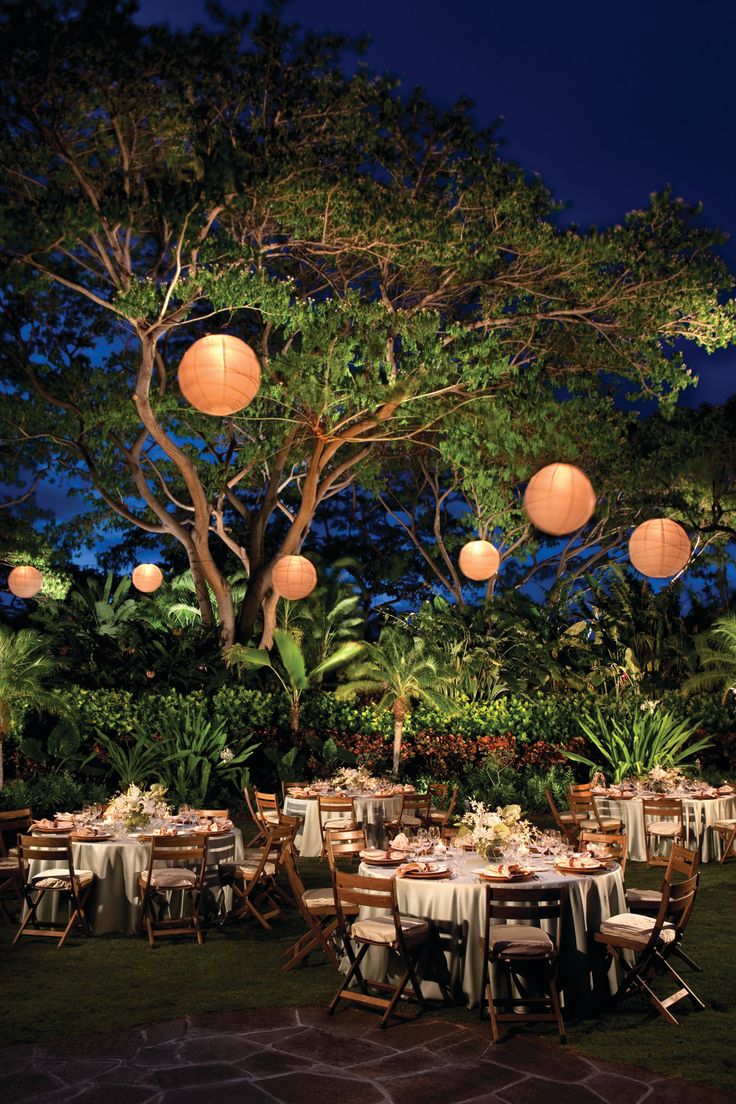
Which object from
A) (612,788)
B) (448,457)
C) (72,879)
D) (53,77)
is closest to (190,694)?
(448,457)

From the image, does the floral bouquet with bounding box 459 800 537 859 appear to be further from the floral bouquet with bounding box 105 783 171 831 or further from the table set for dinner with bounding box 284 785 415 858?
the table set for dinner with bounding box 284 785 415 858

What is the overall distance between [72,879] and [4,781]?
6.96 meters

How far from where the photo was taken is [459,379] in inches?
571

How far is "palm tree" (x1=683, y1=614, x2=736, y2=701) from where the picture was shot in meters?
16.4

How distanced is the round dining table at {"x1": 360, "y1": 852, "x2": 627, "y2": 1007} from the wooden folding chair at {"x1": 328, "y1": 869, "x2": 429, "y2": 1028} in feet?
0.35

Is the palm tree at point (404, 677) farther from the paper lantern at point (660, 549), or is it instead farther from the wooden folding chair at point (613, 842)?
the wooden folding chair at point (613, 842)

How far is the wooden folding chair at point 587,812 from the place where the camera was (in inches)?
430

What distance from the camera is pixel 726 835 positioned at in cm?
1136

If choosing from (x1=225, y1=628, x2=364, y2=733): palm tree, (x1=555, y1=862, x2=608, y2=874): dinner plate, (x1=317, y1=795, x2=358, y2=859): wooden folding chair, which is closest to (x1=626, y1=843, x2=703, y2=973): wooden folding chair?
Answer: (x1=555, y1=862, x2=608, y2=874): dinner plate

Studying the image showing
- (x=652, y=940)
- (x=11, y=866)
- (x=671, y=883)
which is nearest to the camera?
(x=652, y=940)

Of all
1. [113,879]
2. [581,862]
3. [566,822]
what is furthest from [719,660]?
[113,879]

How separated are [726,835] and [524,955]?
21.5 feet

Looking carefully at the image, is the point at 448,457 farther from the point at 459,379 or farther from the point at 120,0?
the point at 120,0

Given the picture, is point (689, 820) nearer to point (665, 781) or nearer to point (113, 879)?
point (665, 781)
